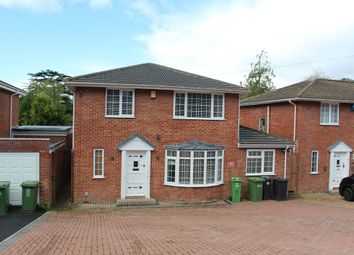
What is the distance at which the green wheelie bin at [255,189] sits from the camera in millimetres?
16641

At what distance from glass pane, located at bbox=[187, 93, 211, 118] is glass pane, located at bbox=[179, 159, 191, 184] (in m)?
2.12

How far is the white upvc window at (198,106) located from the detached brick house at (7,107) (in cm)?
852

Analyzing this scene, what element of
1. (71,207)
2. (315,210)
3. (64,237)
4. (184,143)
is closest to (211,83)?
(184,143)

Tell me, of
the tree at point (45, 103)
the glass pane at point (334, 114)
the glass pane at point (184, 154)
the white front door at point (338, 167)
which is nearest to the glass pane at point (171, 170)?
the glass pane at point (184, 154)

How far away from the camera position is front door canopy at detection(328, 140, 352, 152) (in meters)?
19.8

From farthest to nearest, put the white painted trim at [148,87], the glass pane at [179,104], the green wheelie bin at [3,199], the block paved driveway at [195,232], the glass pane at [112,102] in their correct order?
the glass pane at [179,104] < the glass pane at [112,102] < the white painted trim at [148,87] < the green wheelie bin at [3,199] < the block paved driveway at [195,232]

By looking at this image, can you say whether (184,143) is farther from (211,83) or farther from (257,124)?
(257,124)

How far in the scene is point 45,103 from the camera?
→ 37.1 m

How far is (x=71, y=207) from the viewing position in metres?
14.3

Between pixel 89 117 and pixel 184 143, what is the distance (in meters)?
4.31

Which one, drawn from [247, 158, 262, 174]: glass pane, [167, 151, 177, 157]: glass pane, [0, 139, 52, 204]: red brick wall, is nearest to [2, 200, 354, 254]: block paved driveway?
[0, 139, 52, 204]: red brick wall

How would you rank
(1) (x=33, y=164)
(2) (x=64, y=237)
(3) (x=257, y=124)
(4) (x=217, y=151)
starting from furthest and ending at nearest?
1. (3) (x=257, y=124)
2. (4) (x=217, y=151)
3. (1) (x=33, y=164)
4. (2) (x=64, y=237)

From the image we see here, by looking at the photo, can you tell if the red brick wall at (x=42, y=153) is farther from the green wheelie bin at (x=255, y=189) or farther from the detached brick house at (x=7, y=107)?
the green wheelie bin at (x=255, y=189)

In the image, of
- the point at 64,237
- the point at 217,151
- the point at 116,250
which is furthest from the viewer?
the point at 217,151
